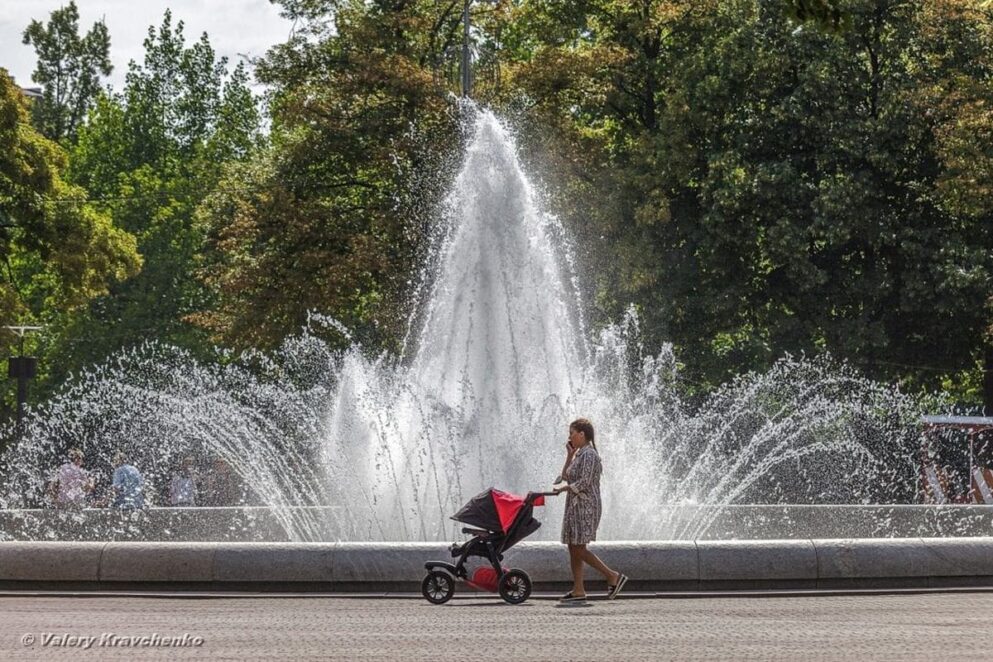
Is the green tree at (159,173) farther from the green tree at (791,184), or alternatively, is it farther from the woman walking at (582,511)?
the woman walking at (582,511)

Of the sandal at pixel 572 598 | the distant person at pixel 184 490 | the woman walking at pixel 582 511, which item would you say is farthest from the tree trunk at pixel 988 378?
the sandal at pixel 572 598

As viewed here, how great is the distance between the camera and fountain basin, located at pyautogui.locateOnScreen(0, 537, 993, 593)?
1442 centimetres

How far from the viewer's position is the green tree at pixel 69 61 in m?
69.8

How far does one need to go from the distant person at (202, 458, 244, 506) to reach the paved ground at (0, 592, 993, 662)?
1743 centimetres

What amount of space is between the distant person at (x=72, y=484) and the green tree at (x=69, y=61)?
46844 mm

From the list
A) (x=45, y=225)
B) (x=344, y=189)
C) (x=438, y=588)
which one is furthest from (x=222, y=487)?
(x=438, y=588)

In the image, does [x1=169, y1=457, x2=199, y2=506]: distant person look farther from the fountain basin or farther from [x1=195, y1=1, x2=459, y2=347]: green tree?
the fountain basin

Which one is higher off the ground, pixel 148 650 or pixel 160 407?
pixel 160 407

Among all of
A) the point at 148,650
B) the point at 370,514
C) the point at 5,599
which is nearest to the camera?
the point at 148,650

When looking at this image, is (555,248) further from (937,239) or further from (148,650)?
(148,650)

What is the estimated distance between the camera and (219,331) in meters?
37.7

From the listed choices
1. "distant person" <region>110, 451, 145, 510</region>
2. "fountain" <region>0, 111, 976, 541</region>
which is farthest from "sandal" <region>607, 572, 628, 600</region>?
"distant person" <region>110, 451, 145, 510</region>

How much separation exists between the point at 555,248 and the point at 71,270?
31.7ft

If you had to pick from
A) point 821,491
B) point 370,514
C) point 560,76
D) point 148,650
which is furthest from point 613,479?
point 560,76
